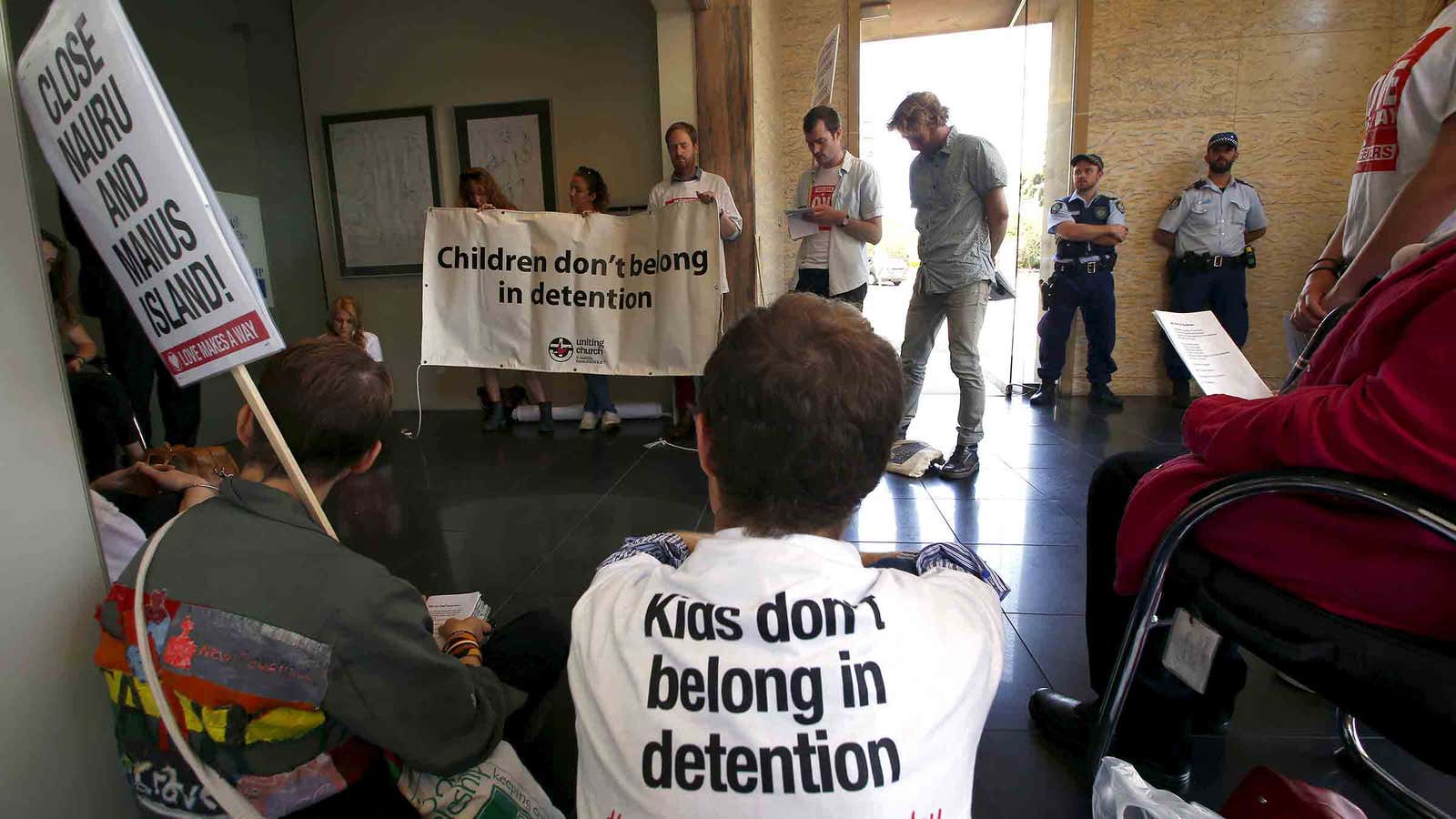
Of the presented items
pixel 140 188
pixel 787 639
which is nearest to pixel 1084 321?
pixel 787 639

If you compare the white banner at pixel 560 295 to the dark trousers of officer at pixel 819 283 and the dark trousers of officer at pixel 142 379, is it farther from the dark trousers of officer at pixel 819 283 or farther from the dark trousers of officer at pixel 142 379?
the dark trousers of officer at pixel 142 379

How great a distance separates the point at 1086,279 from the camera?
16.4ft

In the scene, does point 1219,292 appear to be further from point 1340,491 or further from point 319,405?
point 319,405

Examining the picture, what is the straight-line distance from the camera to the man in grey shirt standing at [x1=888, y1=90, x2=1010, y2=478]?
Answer: 3156 mm

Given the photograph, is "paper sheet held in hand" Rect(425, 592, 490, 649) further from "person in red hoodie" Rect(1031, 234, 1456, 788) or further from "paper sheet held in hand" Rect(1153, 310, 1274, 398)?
"paper sheet held in hand" Rect(1153, 310, 1274, 398)

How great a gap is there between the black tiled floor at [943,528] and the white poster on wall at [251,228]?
1474 mm

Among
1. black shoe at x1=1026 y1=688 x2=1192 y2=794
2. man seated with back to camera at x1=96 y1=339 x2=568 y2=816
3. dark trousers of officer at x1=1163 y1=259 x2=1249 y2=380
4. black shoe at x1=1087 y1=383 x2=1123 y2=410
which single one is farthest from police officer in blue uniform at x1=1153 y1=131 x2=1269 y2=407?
man seated with back to camera at x1=96 y1=339 x2=568 y2=816

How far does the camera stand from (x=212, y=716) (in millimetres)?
804

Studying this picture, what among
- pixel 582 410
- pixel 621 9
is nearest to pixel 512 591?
pixel 582 410

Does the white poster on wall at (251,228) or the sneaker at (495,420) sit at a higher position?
the white poster on wall at (251,228)

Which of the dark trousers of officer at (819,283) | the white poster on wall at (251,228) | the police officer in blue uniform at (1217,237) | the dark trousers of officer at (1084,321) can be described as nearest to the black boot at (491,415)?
the white poster on wall at (251,228)

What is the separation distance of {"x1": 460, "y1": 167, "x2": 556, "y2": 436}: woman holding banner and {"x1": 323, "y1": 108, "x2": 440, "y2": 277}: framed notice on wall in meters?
0.65

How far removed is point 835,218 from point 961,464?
1408 millimetres

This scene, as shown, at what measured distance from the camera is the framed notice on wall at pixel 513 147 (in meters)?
4.79
